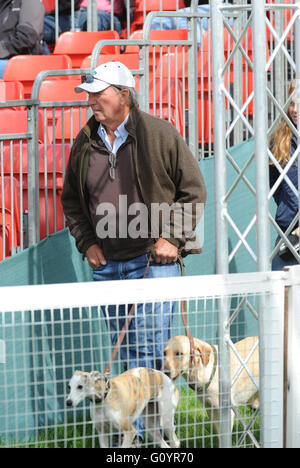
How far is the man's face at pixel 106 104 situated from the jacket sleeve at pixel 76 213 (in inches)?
13.2

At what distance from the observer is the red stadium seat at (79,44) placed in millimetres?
9125

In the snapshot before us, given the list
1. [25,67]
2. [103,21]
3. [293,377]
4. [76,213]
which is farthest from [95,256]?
[103,21]

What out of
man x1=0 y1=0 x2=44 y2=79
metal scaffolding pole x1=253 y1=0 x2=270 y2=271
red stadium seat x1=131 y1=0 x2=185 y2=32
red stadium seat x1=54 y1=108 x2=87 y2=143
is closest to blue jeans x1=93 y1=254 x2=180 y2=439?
metal scaffolding pole x1=253 y1=0 x2=270 y2=271

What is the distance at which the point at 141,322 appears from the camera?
417cm

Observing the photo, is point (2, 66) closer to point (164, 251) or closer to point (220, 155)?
point (164, 251)

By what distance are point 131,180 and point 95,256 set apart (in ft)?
1.58

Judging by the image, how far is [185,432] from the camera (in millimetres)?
3971

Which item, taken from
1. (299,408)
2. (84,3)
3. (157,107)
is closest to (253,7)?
(299,408)

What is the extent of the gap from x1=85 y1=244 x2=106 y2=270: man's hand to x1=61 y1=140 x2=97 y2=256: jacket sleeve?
0.12 feet

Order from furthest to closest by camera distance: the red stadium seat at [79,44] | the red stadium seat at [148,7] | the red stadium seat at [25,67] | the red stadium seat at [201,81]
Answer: the red stadium seat at [148,7], the red stadium seat at [79,44], the red stadium seat at [25,67], the red stadium seat at [201,81]

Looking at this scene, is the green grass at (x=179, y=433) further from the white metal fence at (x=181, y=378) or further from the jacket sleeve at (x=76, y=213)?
the jacket sleeve at (x=76, y=213)

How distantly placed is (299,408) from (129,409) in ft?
2.41

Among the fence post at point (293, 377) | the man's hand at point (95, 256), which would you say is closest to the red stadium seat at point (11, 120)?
the man's hand at point (95, 256)
